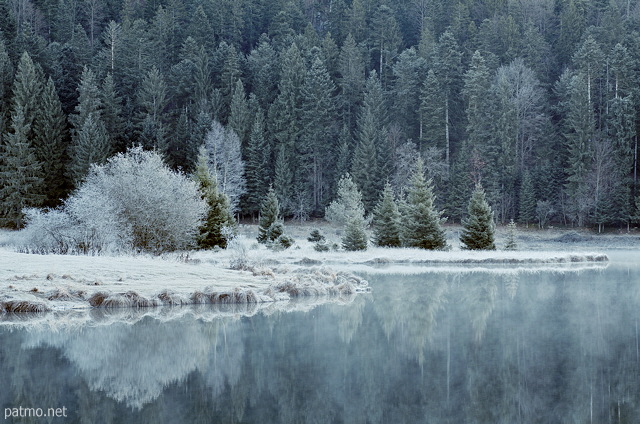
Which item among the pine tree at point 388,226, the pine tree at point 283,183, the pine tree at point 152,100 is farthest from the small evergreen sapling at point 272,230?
the pine tree at point 152,100

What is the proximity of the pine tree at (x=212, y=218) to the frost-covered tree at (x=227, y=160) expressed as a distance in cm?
2092

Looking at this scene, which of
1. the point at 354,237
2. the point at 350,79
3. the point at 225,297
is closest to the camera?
the point at 225,297

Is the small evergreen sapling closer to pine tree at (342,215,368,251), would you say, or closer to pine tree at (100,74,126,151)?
pine tree at (342,215,368,251)

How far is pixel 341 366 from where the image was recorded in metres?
9.59

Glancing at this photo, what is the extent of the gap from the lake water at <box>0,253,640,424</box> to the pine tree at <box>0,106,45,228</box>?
134 feet

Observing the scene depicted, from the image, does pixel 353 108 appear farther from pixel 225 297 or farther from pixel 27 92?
pixel 225 297

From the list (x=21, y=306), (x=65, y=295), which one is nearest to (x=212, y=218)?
(x=65, y=295)

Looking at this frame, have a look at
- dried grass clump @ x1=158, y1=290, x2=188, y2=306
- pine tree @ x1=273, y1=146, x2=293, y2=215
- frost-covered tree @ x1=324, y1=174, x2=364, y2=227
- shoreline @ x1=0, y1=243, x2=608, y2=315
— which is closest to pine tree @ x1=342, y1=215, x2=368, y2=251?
frost-covered tree @ x1=324, y1=174, x2=364, y2=227

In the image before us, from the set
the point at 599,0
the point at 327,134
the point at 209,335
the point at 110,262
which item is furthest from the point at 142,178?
the point at 599,0

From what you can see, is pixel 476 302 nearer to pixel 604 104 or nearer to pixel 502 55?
pixel 604 104

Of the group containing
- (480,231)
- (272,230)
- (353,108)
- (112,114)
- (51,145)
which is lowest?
(480,231)

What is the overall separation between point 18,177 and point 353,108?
31.8m

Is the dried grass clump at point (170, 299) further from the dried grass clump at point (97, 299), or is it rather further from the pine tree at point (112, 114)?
the pine tree at point (112, 114)

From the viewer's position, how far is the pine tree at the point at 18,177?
167ft
